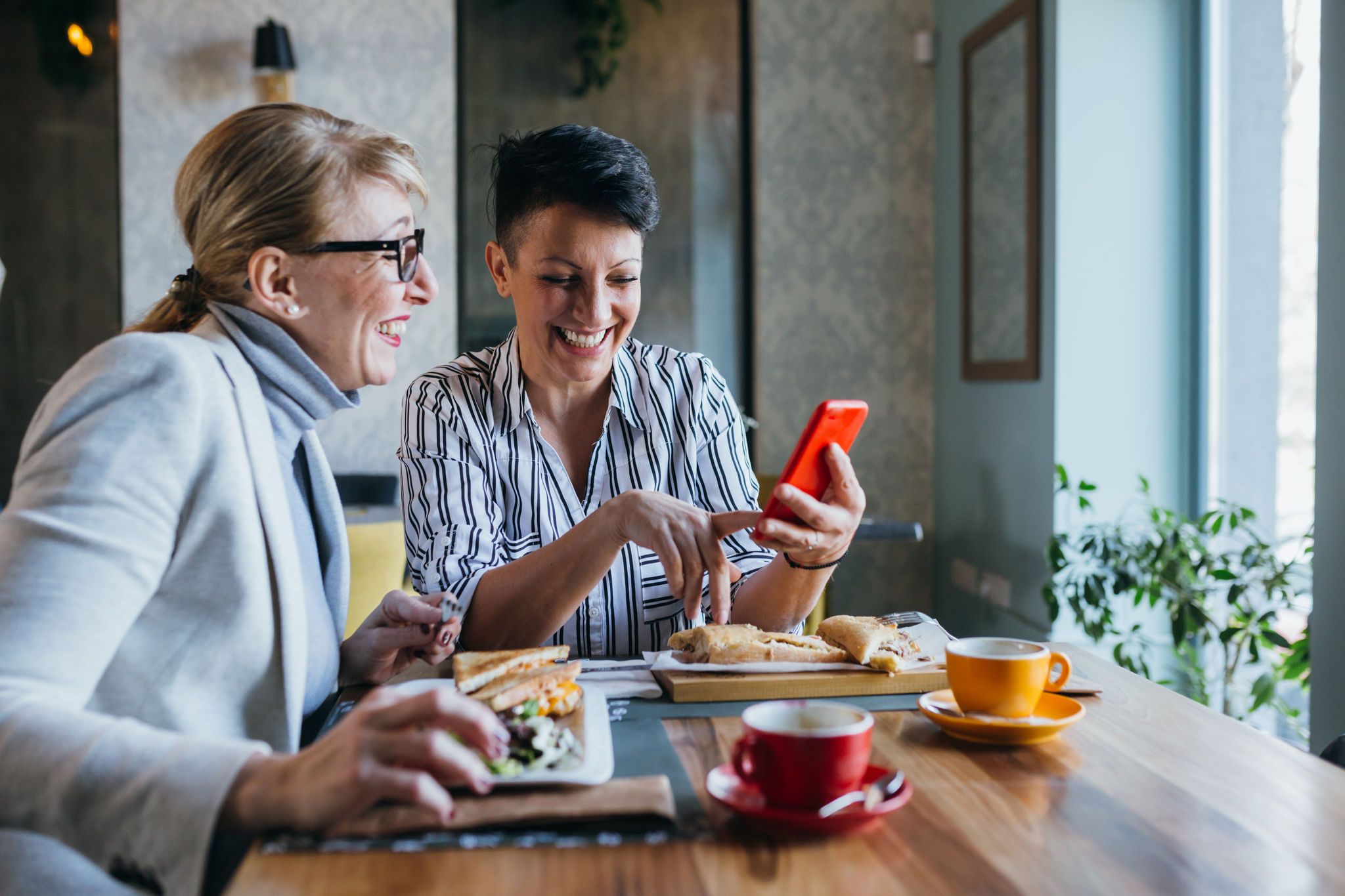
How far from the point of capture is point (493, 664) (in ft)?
3.36

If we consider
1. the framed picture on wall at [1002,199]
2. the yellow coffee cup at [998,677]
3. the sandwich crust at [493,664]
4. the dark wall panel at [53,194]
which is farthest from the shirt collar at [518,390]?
the dark wall panel at [53,194]

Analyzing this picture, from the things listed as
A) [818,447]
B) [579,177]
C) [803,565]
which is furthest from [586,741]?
[579,177]

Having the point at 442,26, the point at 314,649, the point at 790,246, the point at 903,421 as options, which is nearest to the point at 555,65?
the point at 442,26

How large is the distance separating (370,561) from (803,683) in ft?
5.62

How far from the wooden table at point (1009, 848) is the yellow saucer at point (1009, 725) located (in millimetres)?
19

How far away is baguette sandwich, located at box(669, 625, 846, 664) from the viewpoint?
1108 mm

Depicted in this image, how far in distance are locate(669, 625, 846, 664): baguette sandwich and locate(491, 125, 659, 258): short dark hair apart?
668 millimetres

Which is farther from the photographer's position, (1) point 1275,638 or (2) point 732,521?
(1) point 1275,638

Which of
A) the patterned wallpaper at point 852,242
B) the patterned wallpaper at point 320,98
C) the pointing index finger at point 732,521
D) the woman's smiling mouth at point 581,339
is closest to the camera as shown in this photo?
the pointing index finger at point 732,521

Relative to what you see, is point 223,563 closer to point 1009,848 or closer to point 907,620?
point 1009,848

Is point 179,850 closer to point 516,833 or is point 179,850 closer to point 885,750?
point 516,833

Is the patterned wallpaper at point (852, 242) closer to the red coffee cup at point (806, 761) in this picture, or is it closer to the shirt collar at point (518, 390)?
the shirt collar at point (518, 390)

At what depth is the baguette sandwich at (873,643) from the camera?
1.09 meters

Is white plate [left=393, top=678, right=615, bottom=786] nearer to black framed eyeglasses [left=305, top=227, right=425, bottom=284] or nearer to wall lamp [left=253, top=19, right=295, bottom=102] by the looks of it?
black framed eyeglasses [left=305, top=227, right=425, bottom=284]
